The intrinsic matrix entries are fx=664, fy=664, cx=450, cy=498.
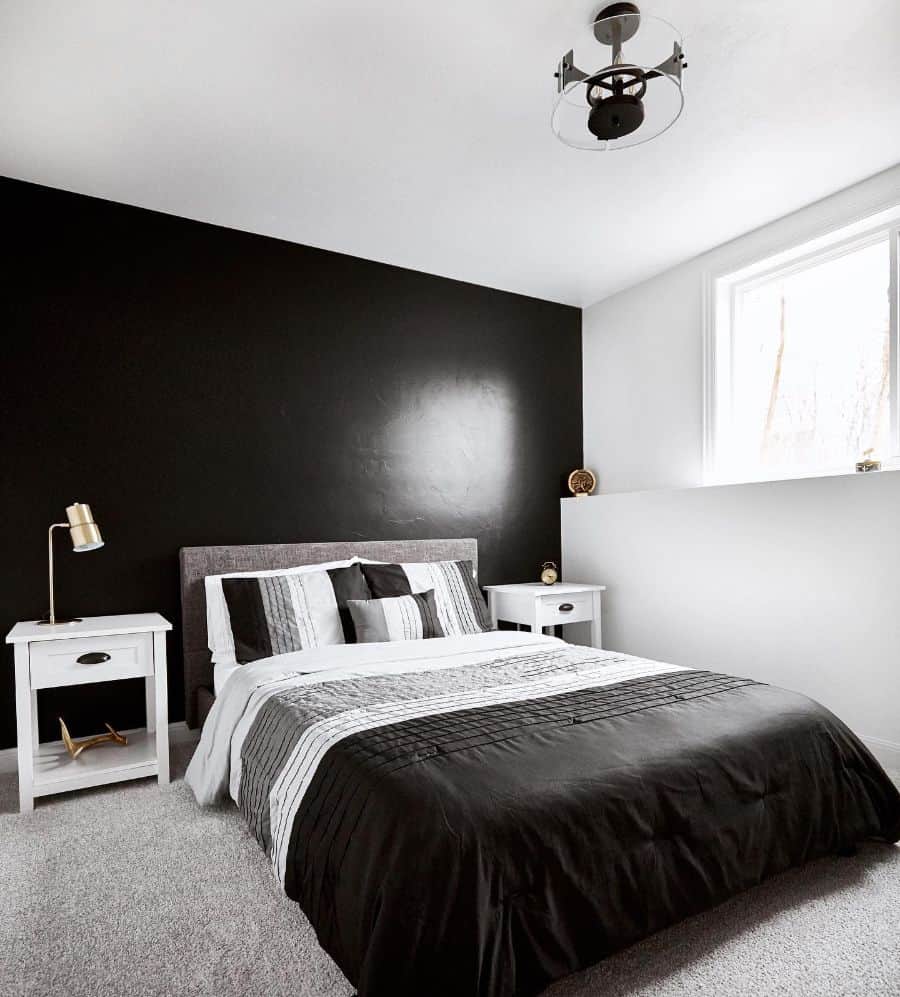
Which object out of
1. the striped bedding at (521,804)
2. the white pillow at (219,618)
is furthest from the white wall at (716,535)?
the white pillow at (219,618)

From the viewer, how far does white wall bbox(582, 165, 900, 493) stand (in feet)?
12.0

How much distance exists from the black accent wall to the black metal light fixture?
178 cm

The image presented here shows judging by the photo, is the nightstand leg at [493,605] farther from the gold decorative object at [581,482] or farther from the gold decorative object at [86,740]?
the gold decorative object at [86,740]

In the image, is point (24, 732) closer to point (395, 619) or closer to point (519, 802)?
point (395, 619)

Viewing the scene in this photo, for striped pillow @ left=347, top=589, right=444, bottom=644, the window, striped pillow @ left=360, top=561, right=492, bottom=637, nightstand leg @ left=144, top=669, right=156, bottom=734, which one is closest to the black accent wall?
nightstand leg @ left=144, top=669, right=156, bottom=734

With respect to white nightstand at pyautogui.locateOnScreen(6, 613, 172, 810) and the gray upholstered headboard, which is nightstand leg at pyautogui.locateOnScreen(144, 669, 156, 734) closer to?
white nightstand at pyautogui.locateOnScreen(6, 613, 172, 810)

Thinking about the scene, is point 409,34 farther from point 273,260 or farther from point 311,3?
point 273,260

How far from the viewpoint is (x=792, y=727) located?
193 centimetres

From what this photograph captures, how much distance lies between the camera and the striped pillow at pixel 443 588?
323 cm

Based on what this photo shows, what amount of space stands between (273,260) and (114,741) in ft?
7.97

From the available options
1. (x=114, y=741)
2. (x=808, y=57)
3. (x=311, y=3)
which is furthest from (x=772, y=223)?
(x=114, y=741)

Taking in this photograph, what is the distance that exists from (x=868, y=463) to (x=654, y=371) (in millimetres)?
1452

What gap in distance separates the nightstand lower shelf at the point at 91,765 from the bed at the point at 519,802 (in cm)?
40

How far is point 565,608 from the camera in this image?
3898 mm
